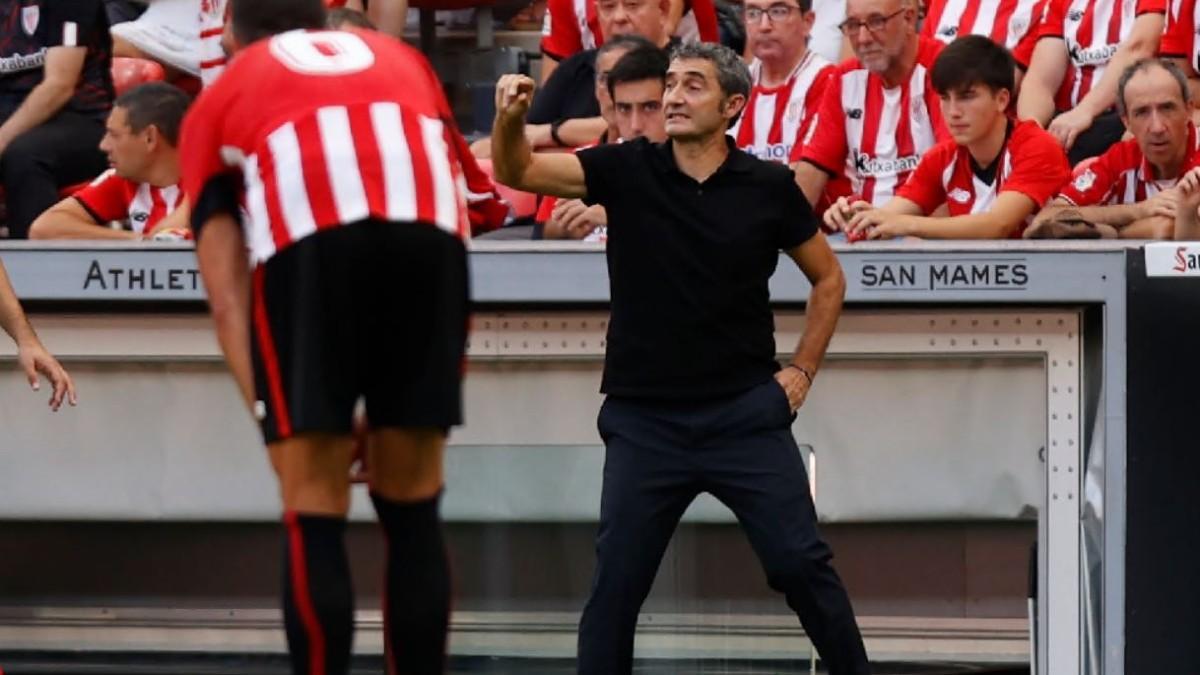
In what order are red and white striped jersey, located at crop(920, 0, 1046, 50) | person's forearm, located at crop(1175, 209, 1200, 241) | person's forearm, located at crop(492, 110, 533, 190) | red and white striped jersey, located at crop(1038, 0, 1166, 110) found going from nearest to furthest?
1. person's forearm, located at crop(492, 110, 533, 190)
2. person's forearm, located at crop(1175, 209, 1200, 241)
3. red and white striped jersey, located at crop(1038, 0, 1166, 110)
4. red and white striped jersey, located at crop(920, 0, 1046, 50)

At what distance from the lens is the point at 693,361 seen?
5.68 metres

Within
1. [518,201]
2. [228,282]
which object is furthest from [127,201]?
[228,282]

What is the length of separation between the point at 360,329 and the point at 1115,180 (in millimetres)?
3989

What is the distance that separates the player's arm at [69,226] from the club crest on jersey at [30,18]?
1398 millimetres

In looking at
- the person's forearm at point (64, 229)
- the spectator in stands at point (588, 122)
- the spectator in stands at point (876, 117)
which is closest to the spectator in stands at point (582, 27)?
the spectator in stands at point (588, 122)

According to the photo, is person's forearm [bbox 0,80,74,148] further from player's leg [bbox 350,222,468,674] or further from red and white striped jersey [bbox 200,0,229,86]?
player's leg [bbox 350,222,468,674]

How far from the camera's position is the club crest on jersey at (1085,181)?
24.2 ft

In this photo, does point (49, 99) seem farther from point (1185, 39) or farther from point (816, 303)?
point (1185, 39)

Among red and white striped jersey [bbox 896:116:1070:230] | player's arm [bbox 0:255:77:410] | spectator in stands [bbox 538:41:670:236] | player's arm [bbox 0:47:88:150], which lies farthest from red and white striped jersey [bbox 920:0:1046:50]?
player's arm [bbox 0:255:77:410]

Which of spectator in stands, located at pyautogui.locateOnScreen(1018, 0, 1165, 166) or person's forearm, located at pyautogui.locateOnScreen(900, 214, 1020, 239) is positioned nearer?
person's forearm, located at pyautogui.locateOnScreen(900, 214, 1020, 239)

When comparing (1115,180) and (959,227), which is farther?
(1115,180)

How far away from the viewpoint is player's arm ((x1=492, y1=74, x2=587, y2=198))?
17.5 feet

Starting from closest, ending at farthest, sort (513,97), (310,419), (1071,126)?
(310,419)
(513,97)
(1071,126)

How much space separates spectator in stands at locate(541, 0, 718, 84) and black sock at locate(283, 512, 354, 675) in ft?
16.1
